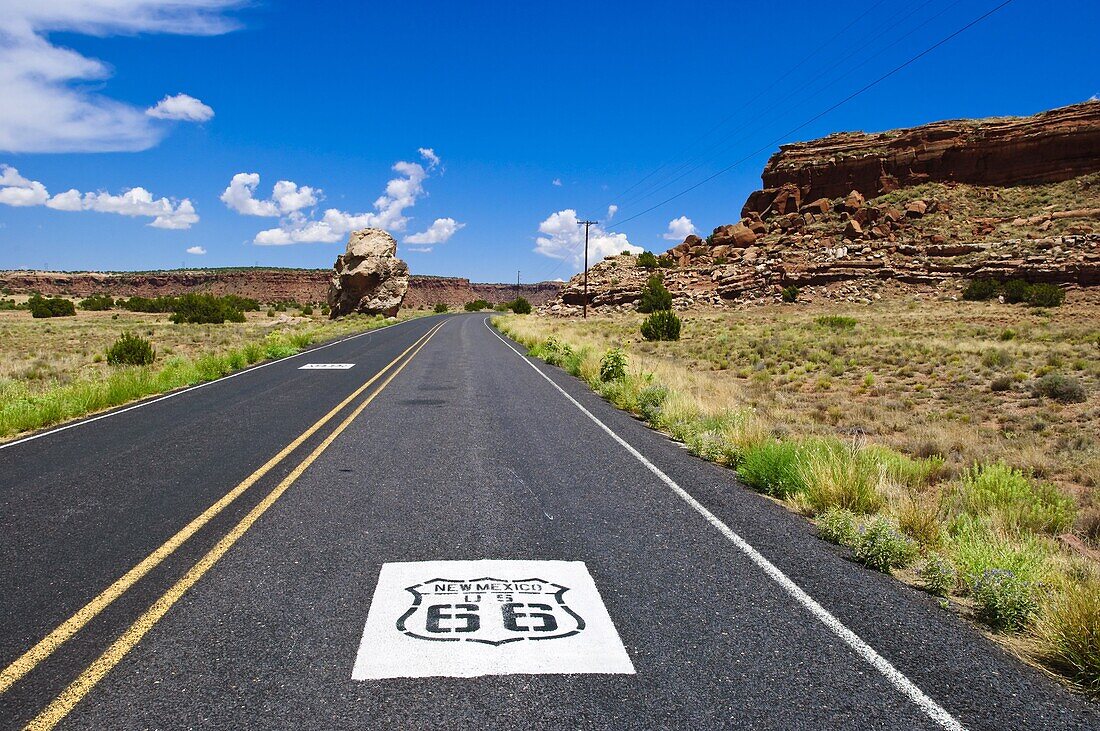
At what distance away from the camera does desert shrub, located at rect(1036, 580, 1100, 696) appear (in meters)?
3.27

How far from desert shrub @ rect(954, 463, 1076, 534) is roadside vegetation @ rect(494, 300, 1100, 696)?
0.08 feet

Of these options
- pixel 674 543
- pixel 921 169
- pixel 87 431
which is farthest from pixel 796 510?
pixel 921 169

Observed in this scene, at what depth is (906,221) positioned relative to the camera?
62031 millimetres

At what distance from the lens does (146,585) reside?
4.17 meters

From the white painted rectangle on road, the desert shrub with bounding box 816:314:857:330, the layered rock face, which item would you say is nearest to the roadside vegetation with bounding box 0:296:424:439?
the white painted rectangle on road

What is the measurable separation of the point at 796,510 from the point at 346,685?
16.1 feet

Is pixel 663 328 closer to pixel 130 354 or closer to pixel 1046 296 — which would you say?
pixel 1046 296

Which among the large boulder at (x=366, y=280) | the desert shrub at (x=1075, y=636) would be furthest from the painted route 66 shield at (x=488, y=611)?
the large boulder at (x=366, y=280)

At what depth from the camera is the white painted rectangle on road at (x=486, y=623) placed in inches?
128

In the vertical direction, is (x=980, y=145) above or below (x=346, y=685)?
above

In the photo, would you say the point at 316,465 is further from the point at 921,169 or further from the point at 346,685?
the point at 921,169

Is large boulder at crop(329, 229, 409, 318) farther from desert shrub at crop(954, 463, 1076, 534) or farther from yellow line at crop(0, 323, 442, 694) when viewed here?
desert shrub at crop(954, 463, 1076, 534)

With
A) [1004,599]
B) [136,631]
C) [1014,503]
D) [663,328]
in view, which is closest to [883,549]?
[1004,599]

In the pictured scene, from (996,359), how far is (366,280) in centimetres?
5572
